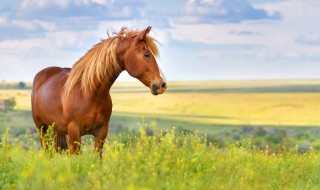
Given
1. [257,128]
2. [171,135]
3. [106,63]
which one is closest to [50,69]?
[106,63]

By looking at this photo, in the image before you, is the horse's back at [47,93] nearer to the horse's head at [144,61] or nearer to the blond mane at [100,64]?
the blond mane at [100,64]

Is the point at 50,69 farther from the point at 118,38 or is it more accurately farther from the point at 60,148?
the point at 118,38

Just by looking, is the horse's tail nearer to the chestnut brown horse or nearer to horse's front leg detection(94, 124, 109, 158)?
the chestnut brown horse

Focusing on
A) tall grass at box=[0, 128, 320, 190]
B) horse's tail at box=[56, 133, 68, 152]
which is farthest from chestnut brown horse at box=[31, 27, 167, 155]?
tall grass at box=[0, 128, 320, 190]

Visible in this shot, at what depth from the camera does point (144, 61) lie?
11656 millimetres

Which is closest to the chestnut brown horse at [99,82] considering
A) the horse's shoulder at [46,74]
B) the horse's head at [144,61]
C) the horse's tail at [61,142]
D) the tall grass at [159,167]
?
the horse's head at [144,61]

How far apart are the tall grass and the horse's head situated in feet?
3.05

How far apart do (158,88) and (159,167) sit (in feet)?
6.02

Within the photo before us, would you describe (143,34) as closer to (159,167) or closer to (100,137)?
(100,137)

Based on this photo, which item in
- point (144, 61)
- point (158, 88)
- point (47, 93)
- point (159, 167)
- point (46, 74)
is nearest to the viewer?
point (159, 167)

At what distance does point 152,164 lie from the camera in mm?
9375

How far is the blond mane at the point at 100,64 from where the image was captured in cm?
1202

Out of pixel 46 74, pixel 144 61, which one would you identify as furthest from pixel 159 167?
pixel 46 74

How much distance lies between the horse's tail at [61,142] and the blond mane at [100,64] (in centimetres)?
116
